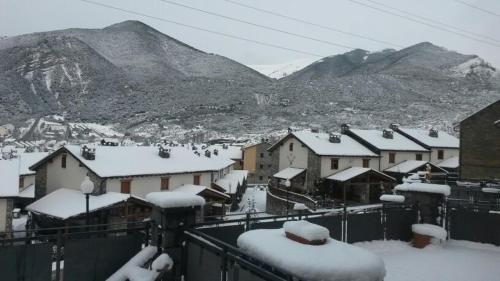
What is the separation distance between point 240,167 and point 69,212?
151ft

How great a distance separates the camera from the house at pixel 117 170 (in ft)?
101

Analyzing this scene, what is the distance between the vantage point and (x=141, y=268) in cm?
653

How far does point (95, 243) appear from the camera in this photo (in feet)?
21.4

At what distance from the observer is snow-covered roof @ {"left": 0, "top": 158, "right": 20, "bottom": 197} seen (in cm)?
2490

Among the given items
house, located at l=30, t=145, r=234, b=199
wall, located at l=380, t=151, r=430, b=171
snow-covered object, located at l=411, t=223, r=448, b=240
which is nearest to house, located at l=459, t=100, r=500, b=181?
wall, located at l=380, t=151, r=430, b=171

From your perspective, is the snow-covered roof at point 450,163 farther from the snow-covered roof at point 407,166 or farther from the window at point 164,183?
the window at point 164,183

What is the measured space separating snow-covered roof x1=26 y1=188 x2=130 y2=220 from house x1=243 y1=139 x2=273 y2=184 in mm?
40220

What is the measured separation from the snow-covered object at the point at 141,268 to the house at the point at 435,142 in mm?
49913

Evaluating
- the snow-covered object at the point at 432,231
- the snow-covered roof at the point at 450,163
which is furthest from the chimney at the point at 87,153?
the snow-covered roof at the point at 450,163

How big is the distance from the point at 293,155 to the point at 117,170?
21.1 metres

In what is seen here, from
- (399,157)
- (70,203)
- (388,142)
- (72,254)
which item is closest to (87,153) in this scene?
(70,203)

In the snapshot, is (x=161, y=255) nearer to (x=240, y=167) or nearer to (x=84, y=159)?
(x=84, y=159)

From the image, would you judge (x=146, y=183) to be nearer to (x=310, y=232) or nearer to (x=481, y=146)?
(x=481, y=146)

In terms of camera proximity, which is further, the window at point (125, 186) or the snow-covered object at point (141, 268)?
the window at point (125, 186)
